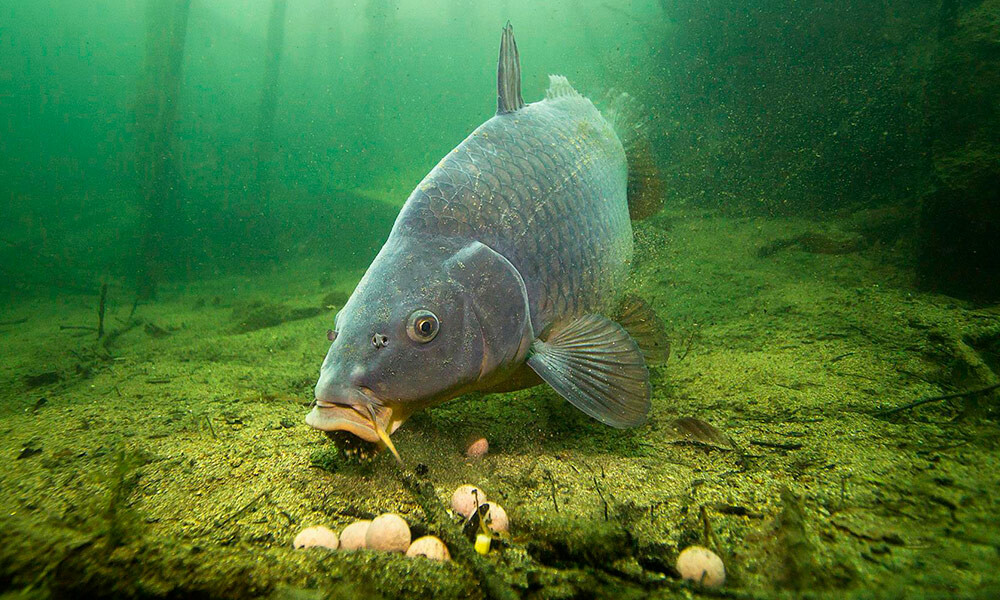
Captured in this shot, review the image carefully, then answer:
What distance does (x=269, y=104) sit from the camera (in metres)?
21.4

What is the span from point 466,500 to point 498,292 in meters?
0.94

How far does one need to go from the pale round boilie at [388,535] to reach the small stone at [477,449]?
0.66m

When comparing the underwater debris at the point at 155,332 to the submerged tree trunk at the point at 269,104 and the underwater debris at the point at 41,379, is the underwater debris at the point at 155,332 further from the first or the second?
the submerged tree trunk at the point at 269,104

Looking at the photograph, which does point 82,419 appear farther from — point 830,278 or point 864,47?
point 864,47

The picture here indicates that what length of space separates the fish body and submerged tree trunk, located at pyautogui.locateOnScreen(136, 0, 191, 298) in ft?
46.1

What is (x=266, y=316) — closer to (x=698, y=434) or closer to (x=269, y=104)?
(x=698, y=434)

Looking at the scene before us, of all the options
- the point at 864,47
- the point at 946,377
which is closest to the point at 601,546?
the point at 946,377

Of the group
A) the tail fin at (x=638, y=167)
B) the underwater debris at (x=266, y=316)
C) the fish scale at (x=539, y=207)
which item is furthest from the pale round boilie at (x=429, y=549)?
the underwater debris at (x=266, y=316)

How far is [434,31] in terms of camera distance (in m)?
66.6

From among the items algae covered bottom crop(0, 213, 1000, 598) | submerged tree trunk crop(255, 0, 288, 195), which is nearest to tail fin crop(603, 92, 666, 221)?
algae covered bottom crop(0, 213, 1000, 598)

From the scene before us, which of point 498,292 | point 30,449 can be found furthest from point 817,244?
point 30,449

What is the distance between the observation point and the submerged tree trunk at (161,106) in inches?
501

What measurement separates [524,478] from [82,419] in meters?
2.53

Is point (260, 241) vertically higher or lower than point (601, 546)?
lower
